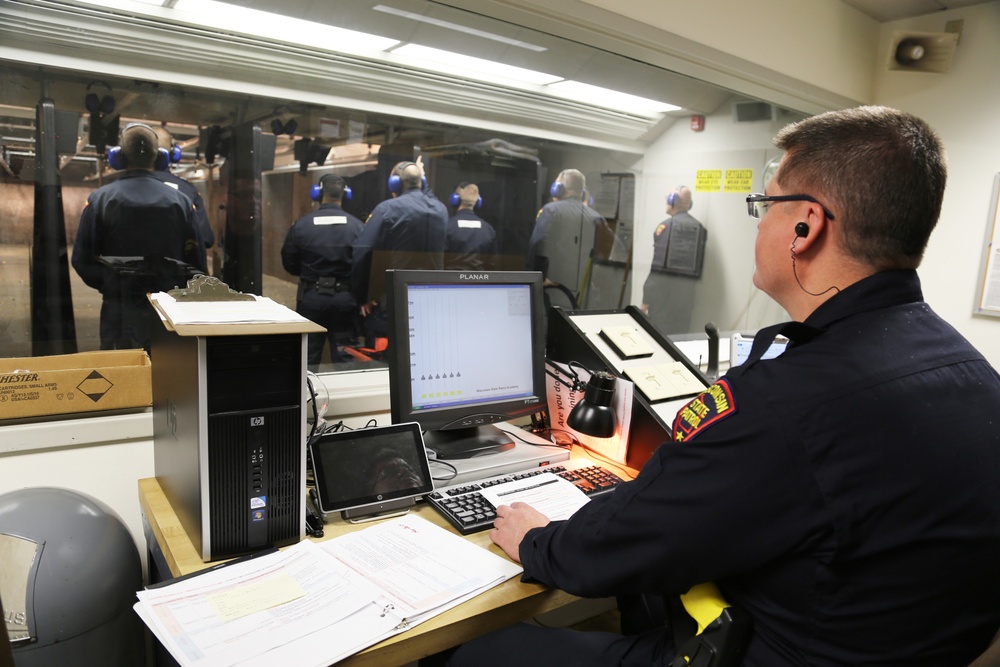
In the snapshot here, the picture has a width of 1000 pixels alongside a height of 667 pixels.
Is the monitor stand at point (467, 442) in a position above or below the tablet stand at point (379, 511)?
above

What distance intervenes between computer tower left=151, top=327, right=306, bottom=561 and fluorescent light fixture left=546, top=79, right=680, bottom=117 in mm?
2390

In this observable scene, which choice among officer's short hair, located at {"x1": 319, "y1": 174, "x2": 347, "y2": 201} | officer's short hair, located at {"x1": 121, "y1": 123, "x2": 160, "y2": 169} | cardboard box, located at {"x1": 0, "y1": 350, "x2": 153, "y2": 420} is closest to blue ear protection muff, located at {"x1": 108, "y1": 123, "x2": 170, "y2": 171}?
officer's short hair, located at {"x1": 121, "y1": 123, "x2": 160, "y2": 169}

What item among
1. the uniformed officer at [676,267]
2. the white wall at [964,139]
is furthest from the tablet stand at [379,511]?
the white wall at [964,139]

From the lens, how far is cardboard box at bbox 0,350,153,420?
1.38 metres

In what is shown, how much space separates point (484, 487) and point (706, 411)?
642 millimetres

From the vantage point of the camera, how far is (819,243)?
102 centimetres

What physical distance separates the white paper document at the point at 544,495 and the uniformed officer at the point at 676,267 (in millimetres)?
2506

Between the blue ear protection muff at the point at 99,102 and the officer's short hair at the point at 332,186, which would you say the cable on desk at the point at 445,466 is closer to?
the blue ear protection muff at the point at 99,102

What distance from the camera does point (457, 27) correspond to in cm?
229

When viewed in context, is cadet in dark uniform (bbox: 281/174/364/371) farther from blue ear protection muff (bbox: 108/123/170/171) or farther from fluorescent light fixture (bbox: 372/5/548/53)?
fluorescent light fixture (bbox: 372/5/548/53)

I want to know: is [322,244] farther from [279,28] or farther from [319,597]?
[319,597]

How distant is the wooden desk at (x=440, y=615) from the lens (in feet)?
3.04

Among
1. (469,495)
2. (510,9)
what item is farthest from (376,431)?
(510,9)

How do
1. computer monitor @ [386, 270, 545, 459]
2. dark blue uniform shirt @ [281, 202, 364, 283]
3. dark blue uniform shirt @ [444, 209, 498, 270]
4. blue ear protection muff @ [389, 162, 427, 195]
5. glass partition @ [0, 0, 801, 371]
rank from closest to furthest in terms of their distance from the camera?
computer monitor @ [386, 270, 545, 459], glass partition @ [0, 0, 801, 371], dark blue uniform shirt @ [281, 202, 364, 283], blue ear protection muff @ [389, 162, 427, 195], dark blue uniform shirt @ [444, 209, 498, 270]
